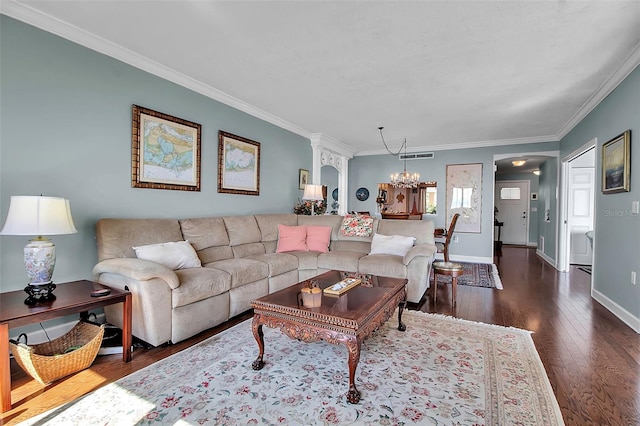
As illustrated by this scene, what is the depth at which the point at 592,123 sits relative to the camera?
4176mm

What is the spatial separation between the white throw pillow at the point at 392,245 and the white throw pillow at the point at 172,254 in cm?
218

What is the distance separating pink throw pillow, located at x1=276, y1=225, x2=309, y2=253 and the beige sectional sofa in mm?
120

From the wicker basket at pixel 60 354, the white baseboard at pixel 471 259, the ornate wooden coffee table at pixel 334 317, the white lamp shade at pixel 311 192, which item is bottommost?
the white baseboard at pixel 471 259

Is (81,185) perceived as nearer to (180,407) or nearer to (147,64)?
(147,64)

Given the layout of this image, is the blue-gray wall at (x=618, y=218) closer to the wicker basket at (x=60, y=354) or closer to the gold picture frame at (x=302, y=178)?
the gold picture frame at (x=302, y=178)

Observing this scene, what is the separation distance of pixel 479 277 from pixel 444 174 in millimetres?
2707

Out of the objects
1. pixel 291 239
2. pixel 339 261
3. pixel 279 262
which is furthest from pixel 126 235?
pixel 339 261

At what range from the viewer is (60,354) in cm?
207

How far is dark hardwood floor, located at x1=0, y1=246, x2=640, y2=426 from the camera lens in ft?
5.71

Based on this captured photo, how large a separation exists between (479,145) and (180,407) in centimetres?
687

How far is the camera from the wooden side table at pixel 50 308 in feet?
5.43

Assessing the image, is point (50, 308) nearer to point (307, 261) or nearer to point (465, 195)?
point (307, 261)

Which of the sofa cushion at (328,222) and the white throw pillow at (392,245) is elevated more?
the sofa cushion at (328,222)

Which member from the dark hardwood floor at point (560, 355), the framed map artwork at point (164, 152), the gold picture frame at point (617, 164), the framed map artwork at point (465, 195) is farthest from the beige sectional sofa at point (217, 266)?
the framed map artwork at point (465, 195)
